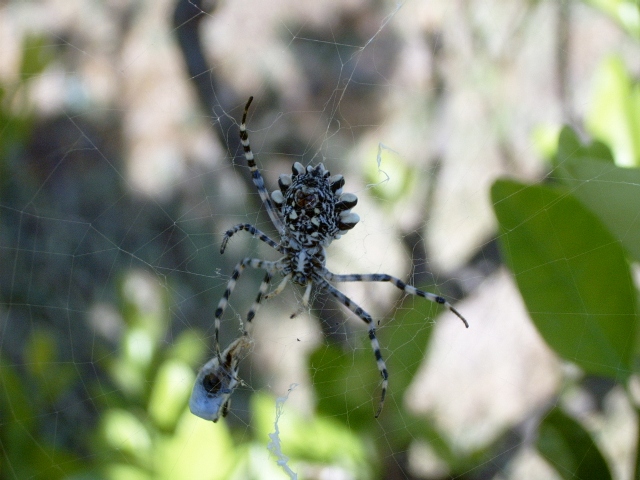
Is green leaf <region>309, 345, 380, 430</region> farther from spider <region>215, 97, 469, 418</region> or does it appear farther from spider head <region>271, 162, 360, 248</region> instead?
spider head <region>271, 162, 360, 248</region>

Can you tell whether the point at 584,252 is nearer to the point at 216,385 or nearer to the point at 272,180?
the point at 216,385

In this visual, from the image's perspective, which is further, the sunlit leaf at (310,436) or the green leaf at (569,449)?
the sunlit leaf at (310,436)

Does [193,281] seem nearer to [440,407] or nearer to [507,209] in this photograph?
[440,407]

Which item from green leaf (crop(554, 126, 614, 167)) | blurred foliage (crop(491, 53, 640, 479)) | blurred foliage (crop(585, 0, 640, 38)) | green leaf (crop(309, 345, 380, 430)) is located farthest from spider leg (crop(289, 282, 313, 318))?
blurred foliage (crop(585, 0, 640, 38))

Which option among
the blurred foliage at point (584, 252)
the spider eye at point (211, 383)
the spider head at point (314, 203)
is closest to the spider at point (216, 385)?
the spider eye at point (211, 383)

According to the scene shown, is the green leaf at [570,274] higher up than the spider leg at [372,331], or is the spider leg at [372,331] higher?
the green leaf at [570,274]

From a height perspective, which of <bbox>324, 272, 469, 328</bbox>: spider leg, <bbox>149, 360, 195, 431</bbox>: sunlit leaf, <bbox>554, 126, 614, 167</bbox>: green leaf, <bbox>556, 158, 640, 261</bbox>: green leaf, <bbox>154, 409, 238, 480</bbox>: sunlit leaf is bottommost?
<bbox>154, 409, 238, 480</bbox>: sunlit leaf

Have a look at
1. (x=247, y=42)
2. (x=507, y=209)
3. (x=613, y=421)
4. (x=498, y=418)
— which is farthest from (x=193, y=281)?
(x=613, y=421)

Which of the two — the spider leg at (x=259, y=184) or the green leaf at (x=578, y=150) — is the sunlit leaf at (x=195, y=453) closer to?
the spider leg at (x=259, y=184)

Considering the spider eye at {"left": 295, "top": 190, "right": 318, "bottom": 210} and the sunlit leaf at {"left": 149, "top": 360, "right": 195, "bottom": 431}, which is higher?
the spider eye at {"left": 295, "top": 190, "right": 318, "bottom": 210}

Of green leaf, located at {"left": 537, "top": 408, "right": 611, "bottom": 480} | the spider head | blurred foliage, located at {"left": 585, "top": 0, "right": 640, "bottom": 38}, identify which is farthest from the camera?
the spider head
